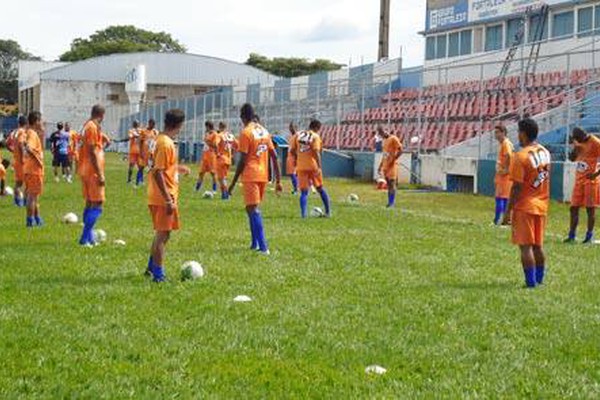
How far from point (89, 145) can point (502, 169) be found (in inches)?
318

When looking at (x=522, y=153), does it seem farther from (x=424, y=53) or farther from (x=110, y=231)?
(x=424, y=53)

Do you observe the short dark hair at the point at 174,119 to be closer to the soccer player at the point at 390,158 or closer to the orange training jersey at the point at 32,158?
the orange training jersey at the point at 32,158

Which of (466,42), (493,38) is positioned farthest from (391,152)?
(466,42)

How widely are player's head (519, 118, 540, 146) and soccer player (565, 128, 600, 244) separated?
5123 mm

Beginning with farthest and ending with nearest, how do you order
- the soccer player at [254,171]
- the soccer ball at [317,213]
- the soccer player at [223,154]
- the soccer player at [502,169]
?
the soccer player at [223,154]
the soccer ball at [317,213]
the soccer player at [502,169]
the soccer player at [254,171]

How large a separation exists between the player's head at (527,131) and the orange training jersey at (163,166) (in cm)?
372

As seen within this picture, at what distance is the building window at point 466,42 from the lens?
4406cm

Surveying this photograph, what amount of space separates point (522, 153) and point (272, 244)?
491cm

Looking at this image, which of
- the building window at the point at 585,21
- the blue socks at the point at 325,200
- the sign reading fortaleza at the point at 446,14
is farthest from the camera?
the sign reading fortaleza at the point at 446,14

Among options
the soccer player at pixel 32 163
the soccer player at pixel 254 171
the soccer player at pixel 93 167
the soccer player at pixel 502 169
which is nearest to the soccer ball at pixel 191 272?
the soccer player at pixel 254 171

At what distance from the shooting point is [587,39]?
35.3 m

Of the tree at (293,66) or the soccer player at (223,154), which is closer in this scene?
the soccer player at (223,154)

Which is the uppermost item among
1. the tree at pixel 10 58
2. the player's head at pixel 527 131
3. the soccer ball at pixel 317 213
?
the tree at pixel 10 58

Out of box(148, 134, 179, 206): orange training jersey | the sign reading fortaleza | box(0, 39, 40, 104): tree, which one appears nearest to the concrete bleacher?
the sign reading fortaleza
